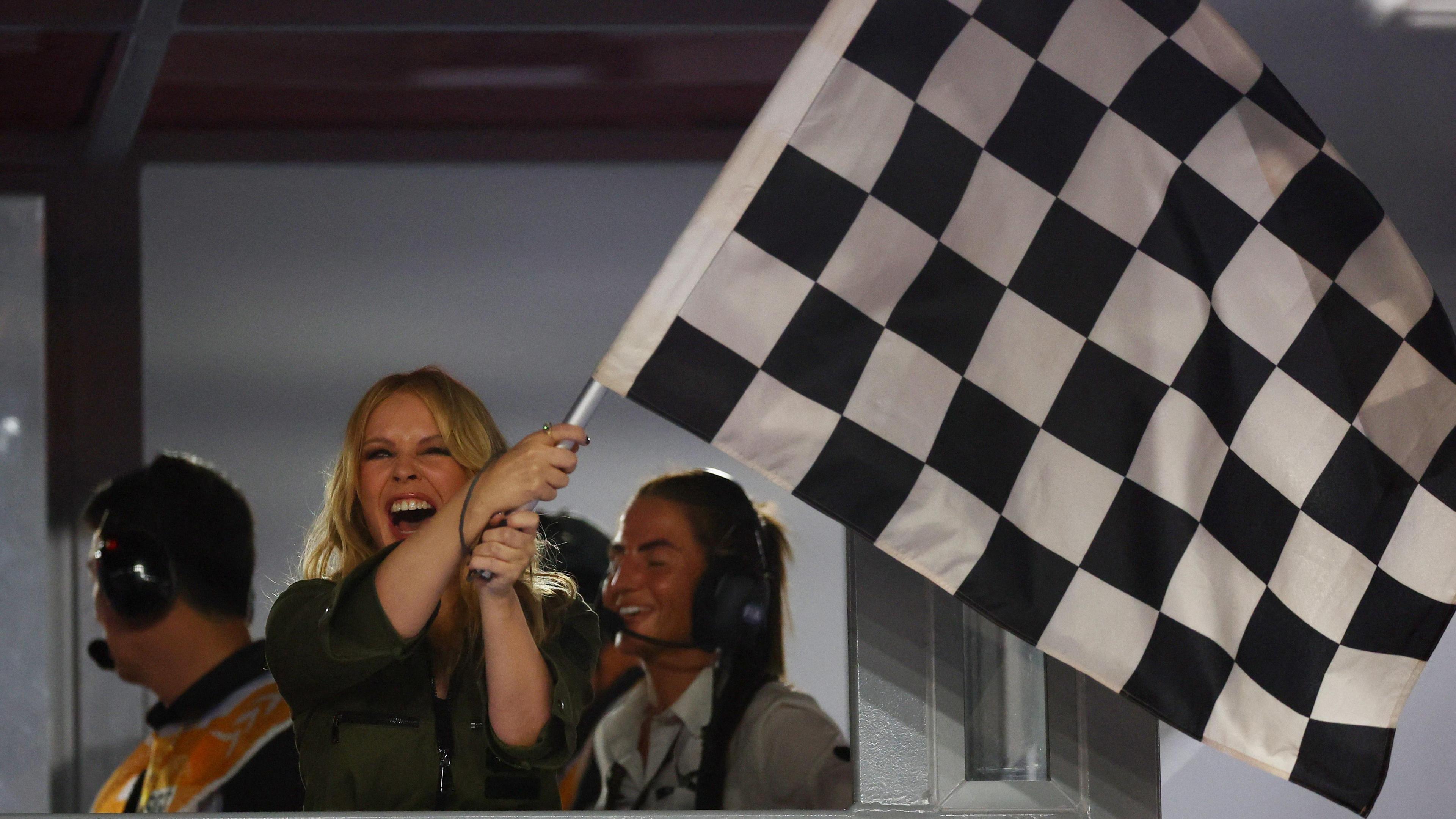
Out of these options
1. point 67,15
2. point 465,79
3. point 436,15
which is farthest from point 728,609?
point 67,15

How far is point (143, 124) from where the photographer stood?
3213 mm

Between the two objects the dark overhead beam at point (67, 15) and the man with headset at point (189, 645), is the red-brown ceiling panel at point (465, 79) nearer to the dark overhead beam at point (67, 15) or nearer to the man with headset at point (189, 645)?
the dark overhead beam at point (67, 15)

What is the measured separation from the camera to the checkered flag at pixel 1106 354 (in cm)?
104

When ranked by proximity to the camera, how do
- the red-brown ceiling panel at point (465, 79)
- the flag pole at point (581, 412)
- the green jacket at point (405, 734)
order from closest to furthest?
1. the flag pole at point (581, 412)
2. the green jacket at point (405, 734)
3. the red-brown ceiling panel at point (465, 79)

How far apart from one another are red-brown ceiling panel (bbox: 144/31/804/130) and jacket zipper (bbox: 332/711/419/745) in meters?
1.95

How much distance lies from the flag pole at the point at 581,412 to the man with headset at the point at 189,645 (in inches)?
40.4

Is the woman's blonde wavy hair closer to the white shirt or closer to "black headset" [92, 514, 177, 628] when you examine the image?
the white shirt

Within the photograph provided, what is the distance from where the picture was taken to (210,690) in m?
2.00

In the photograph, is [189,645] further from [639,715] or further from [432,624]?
[432,624]

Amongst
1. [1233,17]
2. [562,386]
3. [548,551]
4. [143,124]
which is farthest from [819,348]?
[143,124]

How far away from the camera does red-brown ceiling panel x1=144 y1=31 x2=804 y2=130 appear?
2.89 metres

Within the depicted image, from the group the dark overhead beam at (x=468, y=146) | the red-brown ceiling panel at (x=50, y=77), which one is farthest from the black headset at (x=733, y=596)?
the red-brown ceiling panel at (x=50, y=77)

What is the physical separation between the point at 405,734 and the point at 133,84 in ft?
7.70

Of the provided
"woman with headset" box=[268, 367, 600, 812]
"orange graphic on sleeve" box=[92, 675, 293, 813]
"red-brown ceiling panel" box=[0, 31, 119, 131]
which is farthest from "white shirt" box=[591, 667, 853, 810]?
"red-brown ceiling panel" box=[0, 31, 119, 131]
